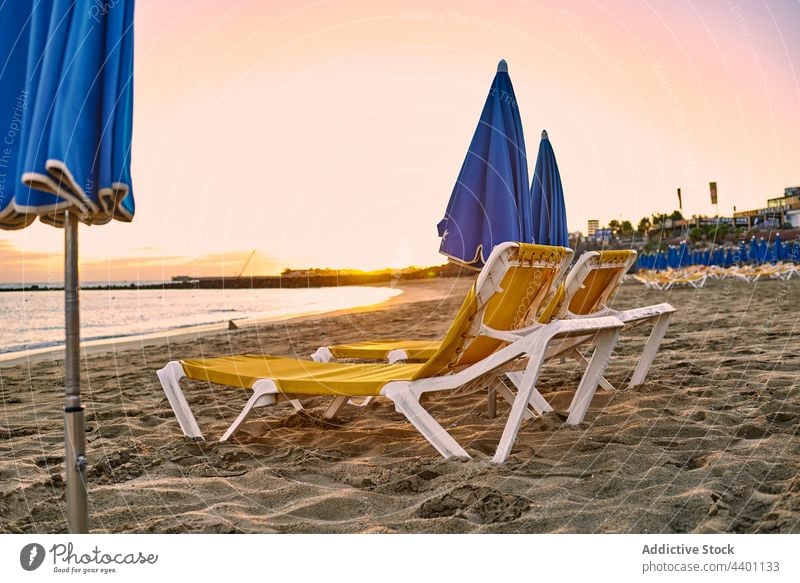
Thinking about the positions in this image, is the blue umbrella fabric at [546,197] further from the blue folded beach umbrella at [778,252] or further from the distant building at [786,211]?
the distant building at [786,211]

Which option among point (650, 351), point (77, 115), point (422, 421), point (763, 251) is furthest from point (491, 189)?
point (763, 251)

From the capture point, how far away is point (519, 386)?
3.19 metres

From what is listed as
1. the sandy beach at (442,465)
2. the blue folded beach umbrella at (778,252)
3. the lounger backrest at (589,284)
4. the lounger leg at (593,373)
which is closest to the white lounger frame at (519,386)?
the lounger leg at (593,373)

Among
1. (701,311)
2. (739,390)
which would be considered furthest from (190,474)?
(701,311)

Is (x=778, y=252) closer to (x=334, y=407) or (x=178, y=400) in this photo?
(x=334, y=407)

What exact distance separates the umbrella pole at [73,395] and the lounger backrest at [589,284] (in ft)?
7.94

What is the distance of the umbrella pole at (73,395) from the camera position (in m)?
1.99

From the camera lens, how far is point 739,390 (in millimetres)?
4250

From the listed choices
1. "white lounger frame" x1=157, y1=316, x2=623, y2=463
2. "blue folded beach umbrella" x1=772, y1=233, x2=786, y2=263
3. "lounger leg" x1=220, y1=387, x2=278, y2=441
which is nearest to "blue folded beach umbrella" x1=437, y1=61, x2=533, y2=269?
"white lounger frame" x1=157, y1=316, x2=623, y2=463

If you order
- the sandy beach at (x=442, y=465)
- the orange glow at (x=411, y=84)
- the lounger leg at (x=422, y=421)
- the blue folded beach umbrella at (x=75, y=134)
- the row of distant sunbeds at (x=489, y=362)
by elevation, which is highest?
the orange glow at (x=411, y=84)

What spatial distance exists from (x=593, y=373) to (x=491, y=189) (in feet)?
5.99

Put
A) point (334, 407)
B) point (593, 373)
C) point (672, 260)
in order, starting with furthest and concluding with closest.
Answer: point (672, 260)
point (334, 407)
point (593, 373)

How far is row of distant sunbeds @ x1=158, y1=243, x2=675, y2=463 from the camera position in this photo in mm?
3066

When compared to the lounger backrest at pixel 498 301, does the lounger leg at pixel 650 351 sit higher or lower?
lower
